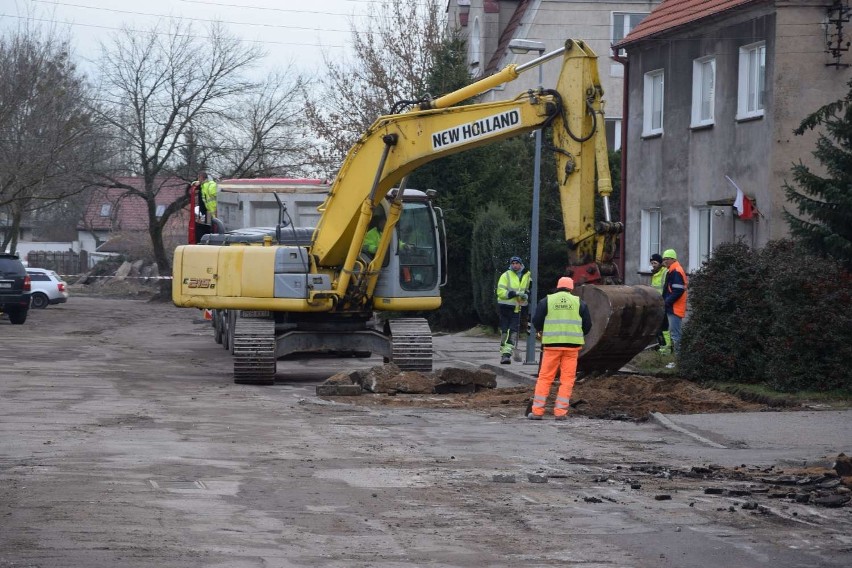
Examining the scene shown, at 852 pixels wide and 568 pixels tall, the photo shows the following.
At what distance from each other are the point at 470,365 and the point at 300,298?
4502mm

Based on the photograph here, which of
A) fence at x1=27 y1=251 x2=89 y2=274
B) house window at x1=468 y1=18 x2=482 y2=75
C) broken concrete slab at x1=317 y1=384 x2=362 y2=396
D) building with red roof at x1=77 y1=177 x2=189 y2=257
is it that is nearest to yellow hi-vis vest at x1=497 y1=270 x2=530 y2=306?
broken concrete slab at x1=317 y1=384 x2=362 y2=396

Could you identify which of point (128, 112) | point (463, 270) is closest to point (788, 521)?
point (463, 270)

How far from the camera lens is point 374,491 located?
906 cm

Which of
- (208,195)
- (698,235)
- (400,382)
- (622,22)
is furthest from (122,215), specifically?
(400,382)

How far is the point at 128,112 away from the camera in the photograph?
5034 centimetres

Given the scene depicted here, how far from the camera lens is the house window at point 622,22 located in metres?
40.6

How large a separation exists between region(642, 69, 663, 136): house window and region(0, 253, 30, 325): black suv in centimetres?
1600

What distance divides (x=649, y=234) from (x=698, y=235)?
7.51ft

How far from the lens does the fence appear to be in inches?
2739

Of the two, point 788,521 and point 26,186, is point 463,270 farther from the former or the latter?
point 788,521

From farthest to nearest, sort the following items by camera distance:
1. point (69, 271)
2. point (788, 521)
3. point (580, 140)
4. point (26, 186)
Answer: point (69, 271), point (26, 186), point (580, 140), point (788, 521)

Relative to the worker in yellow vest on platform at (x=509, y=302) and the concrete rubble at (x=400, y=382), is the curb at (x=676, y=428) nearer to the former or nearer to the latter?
the concrete rubble at (x=400, y=382)

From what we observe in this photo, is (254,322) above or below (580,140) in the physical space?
below

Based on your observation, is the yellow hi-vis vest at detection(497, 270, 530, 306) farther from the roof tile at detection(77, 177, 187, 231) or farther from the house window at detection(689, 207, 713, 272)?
the roof tile at detection(77, 177, 187, 231)
